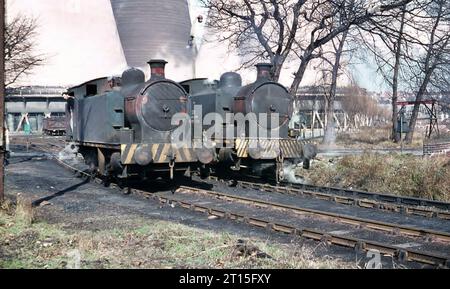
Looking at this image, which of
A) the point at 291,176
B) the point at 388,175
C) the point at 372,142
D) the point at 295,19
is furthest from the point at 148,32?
the point at 388,175

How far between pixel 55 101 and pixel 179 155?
50254 millimetres

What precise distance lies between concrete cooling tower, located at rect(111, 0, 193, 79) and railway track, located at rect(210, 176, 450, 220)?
167 ft

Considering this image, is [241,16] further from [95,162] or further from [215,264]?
[215,264]

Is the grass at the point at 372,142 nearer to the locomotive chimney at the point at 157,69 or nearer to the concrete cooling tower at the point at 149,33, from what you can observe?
the locomotive chimney at the point at 157,69

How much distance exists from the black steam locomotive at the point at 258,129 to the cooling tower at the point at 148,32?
162ft

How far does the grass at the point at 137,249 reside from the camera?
5941 mm

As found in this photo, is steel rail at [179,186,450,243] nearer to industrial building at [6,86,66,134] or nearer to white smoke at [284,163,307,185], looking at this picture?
white smoke at [284,163,307,185]

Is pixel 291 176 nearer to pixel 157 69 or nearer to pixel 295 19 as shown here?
pixel 295 19

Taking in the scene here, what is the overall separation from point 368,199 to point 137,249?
6970 mm

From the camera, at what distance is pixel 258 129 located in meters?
14.0

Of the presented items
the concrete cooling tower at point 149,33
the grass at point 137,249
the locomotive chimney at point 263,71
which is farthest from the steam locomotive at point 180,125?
the concrete cooling tower at point 149,33

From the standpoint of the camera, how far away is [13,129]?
56.9 m

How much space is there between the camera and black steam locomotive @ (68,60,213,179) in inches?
482

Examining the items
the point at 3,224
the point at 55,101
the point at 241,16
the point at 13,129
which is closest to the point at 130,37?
the point at 55,101
